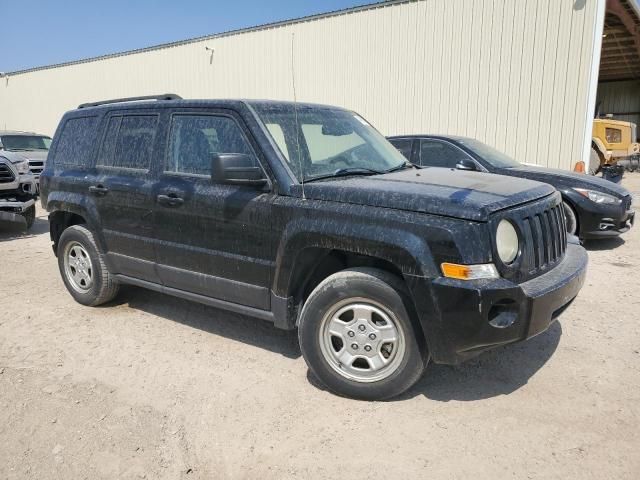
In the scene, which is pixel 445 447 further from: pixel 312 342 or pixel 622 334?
pixel 622 334

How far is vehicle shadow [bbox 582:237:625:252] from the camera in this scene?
24.0ft

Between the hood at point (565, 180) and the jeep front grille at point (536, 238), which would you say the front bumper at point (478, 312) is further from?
the hood at point (565, 180)

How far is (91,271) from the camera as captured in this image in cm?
496

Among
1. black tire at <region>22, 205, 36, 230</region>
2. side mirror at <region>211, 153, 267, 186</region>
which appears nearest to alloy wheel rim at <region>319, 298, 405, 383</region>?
side mirror at <region>211, 153, 267, 186</region>

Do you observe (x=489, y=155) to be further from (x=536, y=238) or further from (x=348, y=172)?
(x=536, y=238)

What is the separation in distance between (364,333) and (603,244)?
583 cm

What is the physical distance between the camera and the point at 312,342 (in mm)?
3340

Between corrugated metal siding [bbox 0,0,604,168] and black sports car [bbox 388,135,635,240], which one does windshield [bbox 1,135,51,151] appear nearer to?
corrugated metal siding [bbox 0,0,604,168]

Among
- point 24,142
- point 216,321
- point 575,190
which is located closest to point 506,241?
point 216,321

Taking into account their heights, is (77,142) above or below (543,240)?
above

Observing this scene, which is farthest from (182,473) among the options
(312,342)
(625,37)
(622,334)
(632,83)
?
(632,83)

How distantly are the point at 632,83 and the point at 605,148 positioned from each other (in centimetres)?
1644

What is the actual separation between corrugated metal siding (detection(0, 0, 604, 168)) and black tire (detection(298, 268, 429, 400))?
9471 mm

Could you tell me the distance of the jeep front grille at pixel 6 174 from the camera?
8484mm
